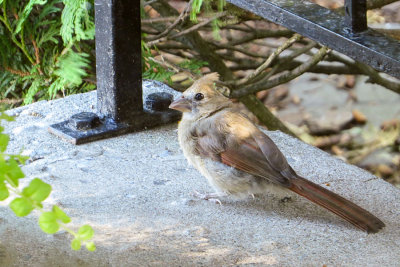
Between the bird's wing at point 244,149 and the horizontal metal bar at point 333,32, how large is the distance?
1.67ft

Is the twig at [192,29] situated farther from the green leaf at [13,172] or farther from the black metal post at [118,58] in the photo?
the green leaf at [13,172]

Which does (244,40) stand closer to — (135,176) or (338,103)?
(338,103)

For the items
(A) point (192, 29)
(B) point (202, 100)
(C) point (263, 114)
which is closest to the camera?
(B) point (202, 100)

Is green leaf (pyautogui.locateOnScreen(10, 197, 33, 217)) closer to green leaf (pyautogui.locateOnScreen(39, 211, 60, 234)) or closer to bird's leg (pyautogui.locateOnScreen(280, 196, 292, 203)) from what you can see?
green leaf (pyautogui.locateOnScreen(39, 211, 60, 234))

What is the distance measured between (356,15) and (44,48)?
2517 millimetres

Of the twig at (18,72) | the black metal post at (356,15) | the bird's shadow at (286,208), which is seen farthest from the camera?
the twig at (18,72)

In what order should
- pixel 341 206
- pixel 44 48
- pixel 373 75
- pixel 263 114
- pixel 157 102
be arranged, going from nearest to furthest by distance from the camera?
pixel 341 206
pixel 157 102
pixel 44 48
pixel 373 75
pixel 263 114

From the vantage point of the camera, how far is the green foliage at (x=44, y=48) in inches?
177

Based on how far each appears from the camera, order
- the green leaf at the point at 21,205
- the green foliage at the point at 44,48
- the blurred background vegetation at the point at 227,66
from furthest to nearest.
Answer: the blurred background vegetation at the point at 227,66 → the green foliage at the point at 44,48 → the green leaf at the point at 21,205

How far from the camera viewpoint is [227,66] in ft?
21.4

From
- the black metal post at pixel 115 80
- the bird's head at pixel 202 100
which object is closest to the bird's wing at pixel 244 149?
the bird's head at pixel 202 100

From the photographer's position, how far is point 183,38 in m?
5.91

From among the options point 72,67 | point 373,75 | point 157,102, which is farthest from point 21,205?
point 373,75

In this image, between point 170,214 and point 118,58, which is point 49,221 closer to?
point 170,214
